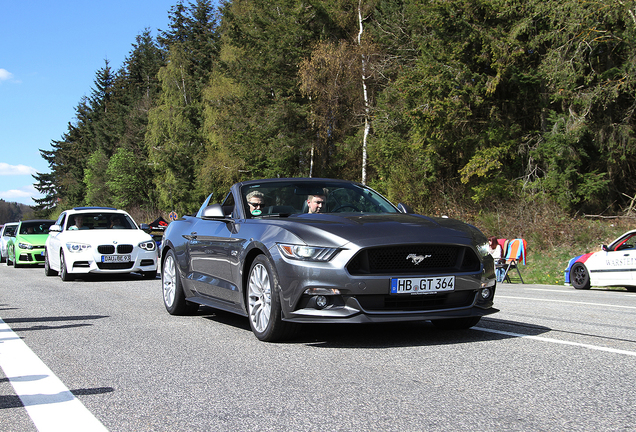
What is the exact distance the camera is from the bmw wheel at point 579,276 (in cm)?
1542

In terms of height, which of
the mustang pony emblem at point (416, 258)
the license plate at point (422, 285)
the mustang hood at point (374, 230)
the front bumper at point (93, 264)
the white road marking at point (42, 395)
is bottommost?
the white road marking at point (42, 395)

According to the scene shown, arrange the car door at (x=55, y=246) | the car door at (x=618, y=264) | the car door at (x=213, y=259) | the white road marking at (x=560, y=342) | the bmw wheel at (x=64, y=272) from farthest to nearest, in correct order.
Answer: the car door at (x=55, y=246) → the bmw wheel at (x=64, y=272) → the car door at (x=618, y=264) → the car door at (x=213, y=259) → the white road marking at (x=560, y=342)

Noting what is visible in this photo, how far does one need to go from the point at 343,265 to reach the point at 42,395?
2.42 m

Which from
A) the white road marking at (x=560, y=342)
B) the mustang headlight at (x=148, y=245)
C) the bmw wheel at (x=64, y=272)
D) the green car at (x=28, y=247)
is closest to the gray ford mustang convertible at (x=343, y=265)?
the white road marking at (x=560, y=342)

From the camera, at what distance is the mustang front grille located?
18.2 ft

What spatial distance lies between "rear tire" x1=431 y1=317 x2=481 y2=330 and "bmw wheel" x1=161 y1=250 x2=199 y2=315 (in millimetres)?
3339

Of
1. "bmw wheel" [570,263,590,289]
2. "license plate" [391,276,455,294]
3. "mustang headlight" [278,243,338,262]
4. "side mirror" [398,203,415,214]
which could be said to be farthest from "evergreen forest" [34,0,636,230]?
"mustang headlight" [278,243,338,262]

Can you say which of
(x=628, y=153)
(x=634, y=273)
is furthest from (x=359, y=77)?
(x=634, y=273)

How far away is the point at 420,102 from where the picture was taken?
28156mm

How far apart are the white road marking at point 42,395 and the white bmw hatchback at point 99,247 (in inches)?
361

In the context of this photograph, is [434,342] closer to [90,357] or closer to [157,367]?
[157,367]

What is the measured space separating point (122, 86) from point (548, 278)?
8930 cm

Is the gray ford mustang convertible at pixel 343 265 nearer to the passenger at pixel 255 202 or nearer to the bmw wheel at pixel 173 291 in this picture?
the passenger at pixel 255 202

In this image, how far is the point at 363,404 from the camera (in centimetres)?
383
